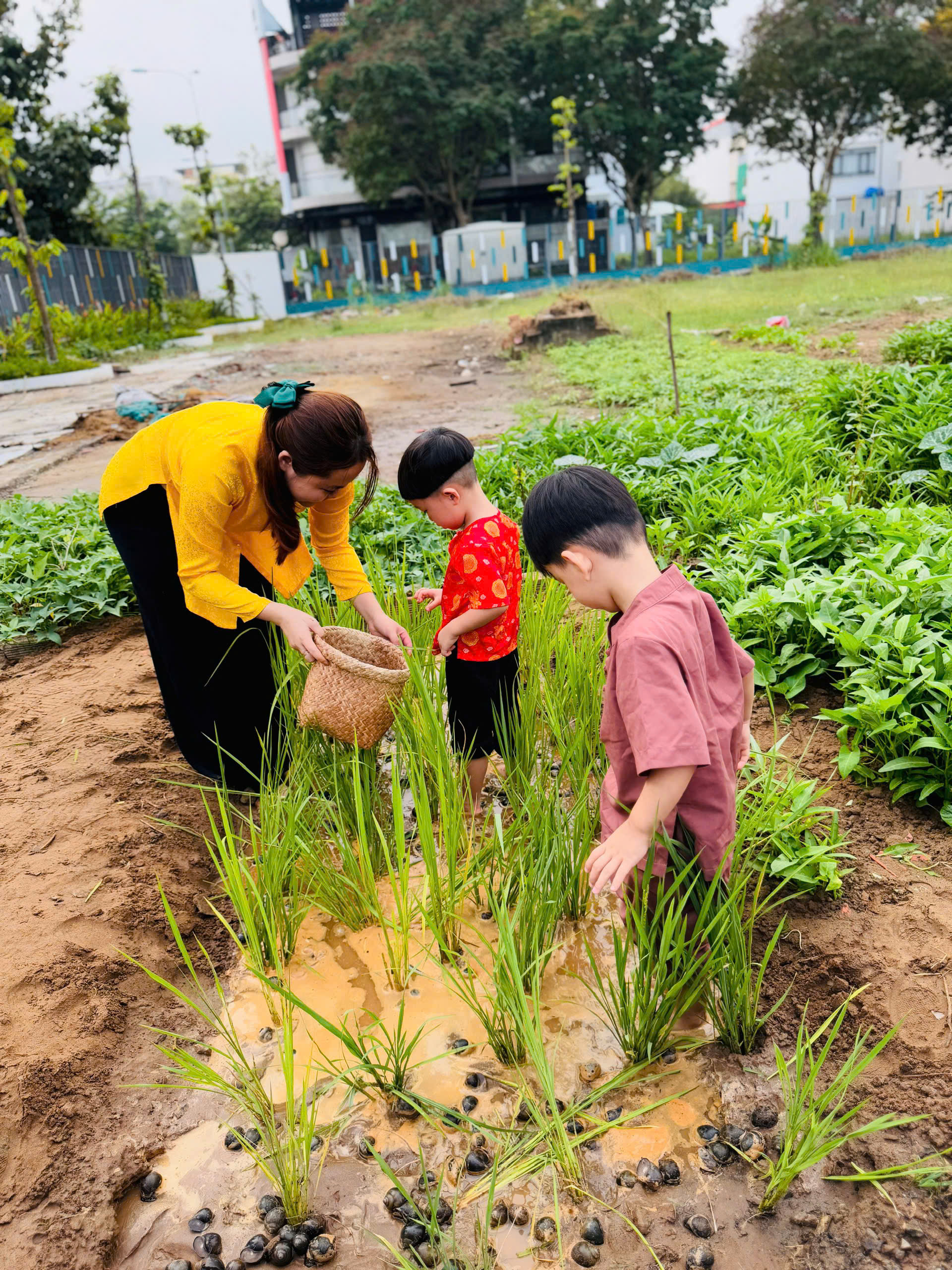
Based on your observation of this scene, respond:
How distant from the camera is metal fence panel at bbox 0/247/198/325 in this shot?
14.0 m

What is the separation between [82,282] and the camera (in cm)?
1700

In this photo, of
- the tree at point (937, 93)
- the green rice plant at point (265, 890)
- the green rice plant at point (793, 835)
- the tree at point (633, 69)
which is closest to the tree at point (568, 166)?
the tree at point (633, 69)

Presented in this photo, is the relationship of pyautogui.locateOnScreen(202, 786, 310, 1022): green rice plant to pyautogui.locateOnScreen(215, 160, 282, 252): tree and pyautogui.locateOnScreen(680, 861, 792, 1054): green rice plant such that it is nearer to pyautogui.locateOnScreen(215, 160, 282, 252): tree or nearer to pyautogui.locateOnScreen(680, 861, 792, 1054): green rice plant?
pyautogui.locateOnScreen(680, 861, 792, 1054): green rice plant

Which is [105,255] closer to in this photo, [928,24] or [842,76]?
[842,76]

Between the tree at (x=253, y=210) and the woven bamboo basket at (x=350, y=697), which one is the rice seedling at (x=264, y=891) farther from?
the tree at (x=253, y=210)

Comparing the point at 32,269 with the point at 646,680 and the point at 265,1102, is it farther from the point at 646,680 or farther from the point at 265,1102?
the point at 646,680

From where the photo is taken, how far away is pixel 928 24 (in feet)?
71.9

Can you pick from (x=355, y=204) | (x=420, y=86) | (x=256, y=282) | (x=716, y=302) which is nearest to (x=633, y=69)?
(x=420, y=86)

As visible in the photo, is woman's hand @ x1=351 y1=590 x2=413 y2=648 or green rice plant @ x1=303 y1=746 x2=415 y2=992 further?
woman's hand @ x1=351 y1=590 x2=413 y2=648

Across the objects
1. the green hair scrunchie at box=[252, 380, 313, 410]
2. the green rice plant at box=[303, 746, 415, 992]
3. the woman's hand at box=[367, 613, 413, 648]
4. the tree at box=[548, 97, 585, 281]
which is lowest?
the green rice plant at box=[303, 746, 415, 992]

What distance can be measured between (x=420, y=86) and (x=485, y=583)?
81.0ft

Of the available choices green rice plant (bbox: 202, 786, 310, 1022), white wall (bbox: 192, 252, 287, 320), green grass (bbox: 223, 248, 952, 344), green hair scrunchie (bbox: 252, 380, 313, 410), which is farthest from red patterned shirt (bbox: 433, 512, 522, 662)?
white wall (bbox: 192, 252, 287, 320)

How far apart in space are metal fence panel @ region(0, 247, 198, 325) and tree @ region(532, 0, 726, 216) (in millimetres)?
11676

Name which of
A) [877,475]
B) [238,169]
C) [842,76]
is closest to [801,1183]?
[877,475]
